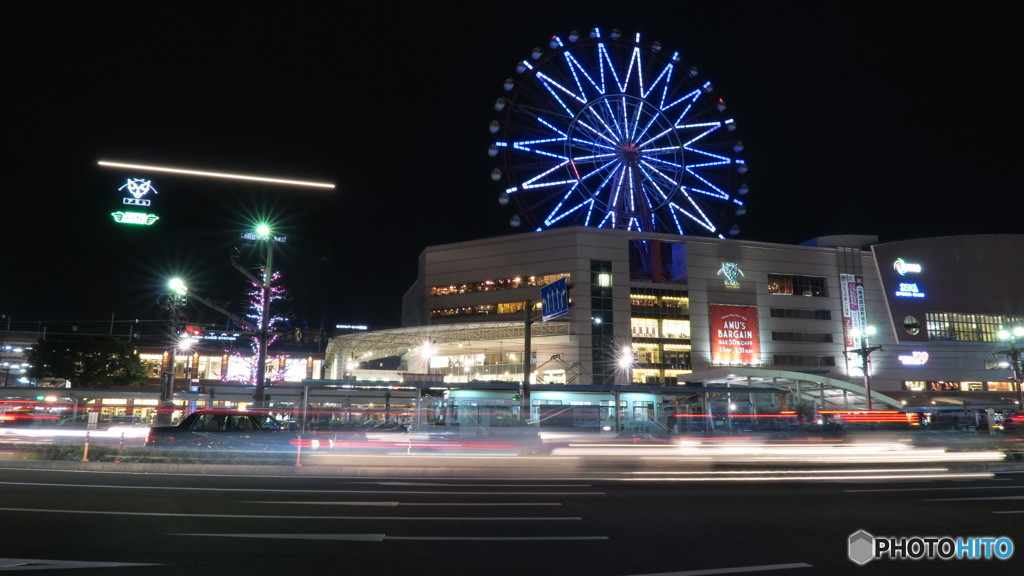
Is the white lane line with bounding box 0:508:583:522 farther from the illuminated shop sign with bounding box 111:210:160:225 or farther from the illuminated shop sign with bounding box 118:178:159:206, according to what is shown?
the illuminated shop sign with bounding box 118:178:159:206

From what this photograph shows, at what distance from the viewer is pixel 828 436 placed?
2442 centimetres

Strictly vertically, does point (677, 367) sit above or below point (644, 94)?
below

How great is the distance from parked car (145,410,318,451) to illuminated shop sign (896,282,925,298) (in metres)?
69.9

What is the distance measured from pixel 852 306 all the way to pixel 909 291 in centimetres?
632

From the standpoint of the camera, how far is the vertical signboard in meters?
69.2

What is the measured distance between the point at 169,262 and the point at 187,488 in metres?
59.8

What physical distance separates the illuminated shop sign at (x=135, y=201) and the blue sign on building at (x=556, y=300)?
2369 centimetres

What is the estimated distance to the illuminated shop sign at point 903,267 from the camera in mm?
71188

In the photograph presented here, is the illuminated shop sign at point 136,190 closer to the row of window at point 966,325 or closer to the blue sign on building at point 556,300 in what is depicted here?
the blue sign on building at point 556,300

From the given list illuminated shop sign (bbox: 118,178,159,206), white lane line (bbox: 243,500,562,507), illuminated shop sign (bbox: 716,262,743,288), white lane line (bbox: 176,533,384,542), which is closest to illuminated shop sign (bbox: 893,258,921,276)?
illuminated shop sign (bbox: 716,262,743,288)

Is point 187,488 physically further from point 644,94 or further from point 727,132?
point 727,132

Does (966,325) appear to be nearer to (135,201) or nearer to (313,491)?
(135,201)

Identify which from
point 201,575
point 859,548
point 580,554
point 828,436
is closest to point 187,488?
point 201,575

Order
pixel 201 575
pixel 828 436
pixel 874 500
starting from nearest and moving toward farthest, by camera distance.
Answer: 1. pixel 201 575
2. pixel 874 500
3. pixel 828 436
